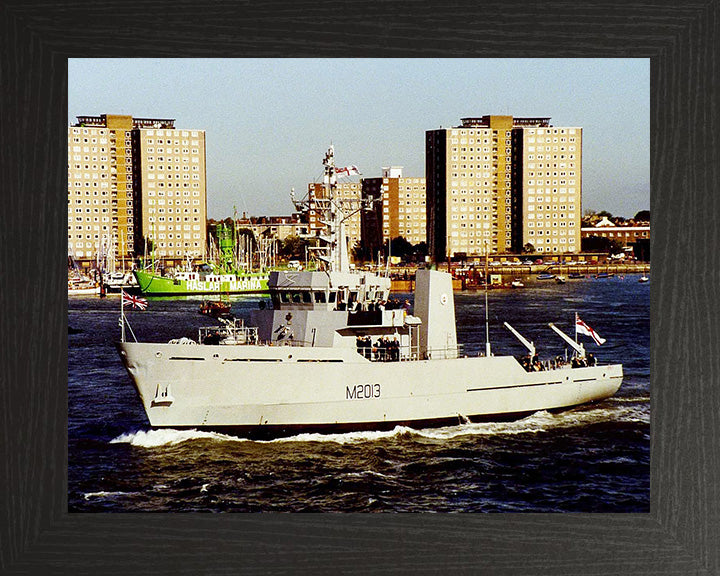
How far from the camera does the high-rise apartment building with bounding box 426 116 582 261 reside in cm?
1314

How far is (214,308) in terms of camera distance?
2708cm

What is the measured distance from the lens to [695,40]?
8.75 metres

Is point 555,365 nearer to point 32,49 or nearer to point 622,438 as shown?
point 622,438

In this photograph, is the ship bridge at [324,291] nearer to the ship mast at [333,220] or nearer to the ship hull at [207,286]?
the ship mast at [333,220]

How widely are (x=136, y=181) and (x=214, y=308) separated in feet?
35.4

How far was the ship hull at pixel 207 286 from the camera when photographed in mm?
26375

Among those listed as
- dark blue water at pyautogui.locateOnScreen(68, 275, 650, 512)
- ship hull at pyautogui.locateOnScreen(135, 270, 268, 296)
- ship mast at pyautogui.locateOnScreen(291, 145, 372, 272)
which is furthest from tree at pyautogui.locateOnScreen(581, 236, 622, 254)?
ship hull at pyautogui.locateOnScreen(135, 270, 268, 296)

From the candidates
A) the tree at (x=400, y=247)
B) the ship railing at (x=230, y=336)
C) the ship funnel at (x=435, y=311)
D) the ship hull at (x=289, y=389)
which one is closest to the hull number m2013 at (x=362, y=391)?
the ship hull at (x=289, y=389)

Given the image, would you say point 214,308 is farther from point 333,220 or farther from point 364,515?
point 364,515

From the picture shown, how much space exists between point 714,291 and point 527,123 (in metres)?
4.99

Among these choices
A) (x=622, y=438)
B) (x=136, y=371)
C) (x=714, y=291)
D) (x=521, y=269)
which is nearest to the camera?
(x=714, y=291)

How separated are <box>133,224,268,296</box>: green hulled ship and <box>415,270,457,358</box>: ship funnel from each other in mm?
8128

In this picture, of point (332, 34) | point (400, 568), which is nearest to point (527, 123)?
point (332, 34)

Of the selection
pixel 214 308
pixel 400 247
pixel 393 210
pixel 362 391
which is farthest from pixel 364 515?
pixel 214 308
